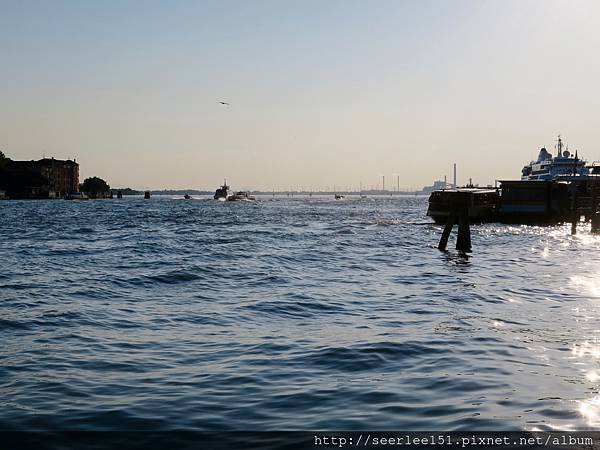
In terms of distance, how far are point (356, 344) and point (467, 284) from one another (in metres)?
10.3

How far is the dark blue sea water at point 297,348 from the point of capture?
26.1 feet

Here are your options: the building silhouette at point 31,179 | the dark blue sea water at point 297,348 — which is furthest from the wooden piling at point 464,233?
the building silhouette at point 31,179

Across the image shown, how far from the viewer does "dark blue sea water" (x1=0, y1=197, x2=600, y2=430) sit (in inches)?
313

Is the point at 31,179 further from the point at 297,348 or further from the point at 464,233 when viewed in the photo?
the point at 297,348

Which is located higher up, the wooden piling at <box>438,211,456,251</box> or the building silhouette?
the building silhouette

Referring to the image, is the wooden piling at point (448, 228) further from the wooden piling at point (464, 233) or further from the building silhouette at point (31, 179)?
the building silhouette at point (31, 179)

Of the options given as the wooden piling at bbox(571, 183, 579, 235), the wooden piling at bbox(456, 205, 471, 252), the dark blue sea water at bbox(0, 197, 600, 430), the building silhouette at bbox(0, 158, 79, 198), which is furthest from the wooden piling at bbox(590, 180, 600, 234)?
the building silhouette at bbox(0, 158, 79, 198)

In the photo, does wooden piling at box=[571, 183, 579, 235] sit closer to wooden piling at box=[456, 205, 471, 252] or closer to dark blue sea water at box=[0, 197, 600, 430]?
wooden piling at box=[456, 205, 471, 252]

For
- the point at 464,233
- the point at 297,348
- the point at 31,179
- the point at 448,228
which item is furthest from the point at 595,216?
the point at 31,179

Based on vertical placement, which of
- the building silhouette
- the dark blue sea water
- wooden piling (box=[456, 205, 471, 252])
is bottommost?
the dark blue sea water

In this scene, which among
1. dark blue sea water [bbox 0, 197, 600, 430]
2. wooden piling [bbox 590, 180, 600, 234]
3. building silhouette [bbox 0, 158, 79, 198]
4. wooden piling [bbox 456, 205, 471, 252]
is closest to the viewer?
dark blue sea water [bbox 0, 197, 600, 430]

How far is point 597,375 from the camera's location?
9547 millimetres

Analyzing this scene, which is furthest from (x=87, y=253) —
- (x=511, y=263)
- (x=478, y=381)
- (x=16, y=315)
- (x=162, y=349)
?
(x=478, y=381)

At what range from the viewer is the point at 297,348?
11688mm
